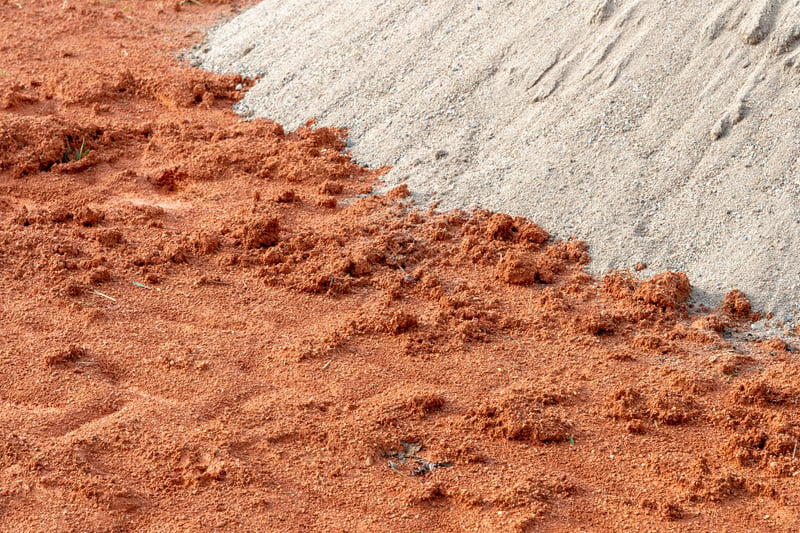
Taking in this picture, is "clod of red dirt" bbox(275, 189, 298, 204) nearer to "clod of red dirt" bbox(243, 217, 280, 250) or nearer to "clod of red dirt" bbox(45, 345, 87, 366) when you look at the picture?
"clod of red dirt" bbox(243, 217, 280, 250)

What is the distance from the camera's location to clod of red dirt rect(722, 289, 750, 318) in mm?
4473

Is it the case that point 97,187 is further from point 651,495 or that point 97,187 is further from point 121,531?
point 651,495

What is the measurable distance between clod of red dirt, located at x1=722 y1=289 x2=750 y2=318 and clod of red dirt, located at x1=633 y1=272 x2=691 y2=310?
7.6 inches

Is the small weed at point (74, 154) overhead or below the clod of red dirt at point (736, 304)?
below

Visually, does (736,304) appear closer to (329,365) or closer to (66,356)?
(329,365)

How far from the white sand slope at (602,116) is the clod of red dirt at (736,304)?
7cm

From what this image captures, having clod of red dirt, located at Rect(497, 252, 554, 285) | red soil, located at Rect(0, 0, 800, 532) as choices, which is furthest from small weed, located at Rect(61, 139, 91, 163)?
clod of red dirt, located at Rect(497, 252, 554, 285)

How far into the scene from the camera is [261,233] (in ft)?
16.6

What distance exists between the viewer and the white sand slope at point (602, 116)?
4809mm

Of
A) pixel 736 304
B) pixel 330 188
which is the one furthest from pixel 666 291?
pixel 330 188

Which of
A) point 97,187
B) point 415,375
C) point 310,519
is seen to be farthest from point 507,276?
point 97,187

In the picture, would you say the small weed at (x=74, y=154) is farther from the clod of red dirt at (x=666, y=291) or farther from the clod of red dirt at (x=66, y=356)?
the clod of red dirt at (x=666, y=291)

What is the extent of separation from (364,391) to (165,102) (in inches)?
142

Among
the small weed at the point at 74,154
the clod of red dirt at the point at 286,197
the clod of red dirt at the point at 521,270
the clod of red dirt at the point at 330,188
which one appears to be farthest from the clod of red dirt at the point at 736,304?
the small weed at the point at 74,154
